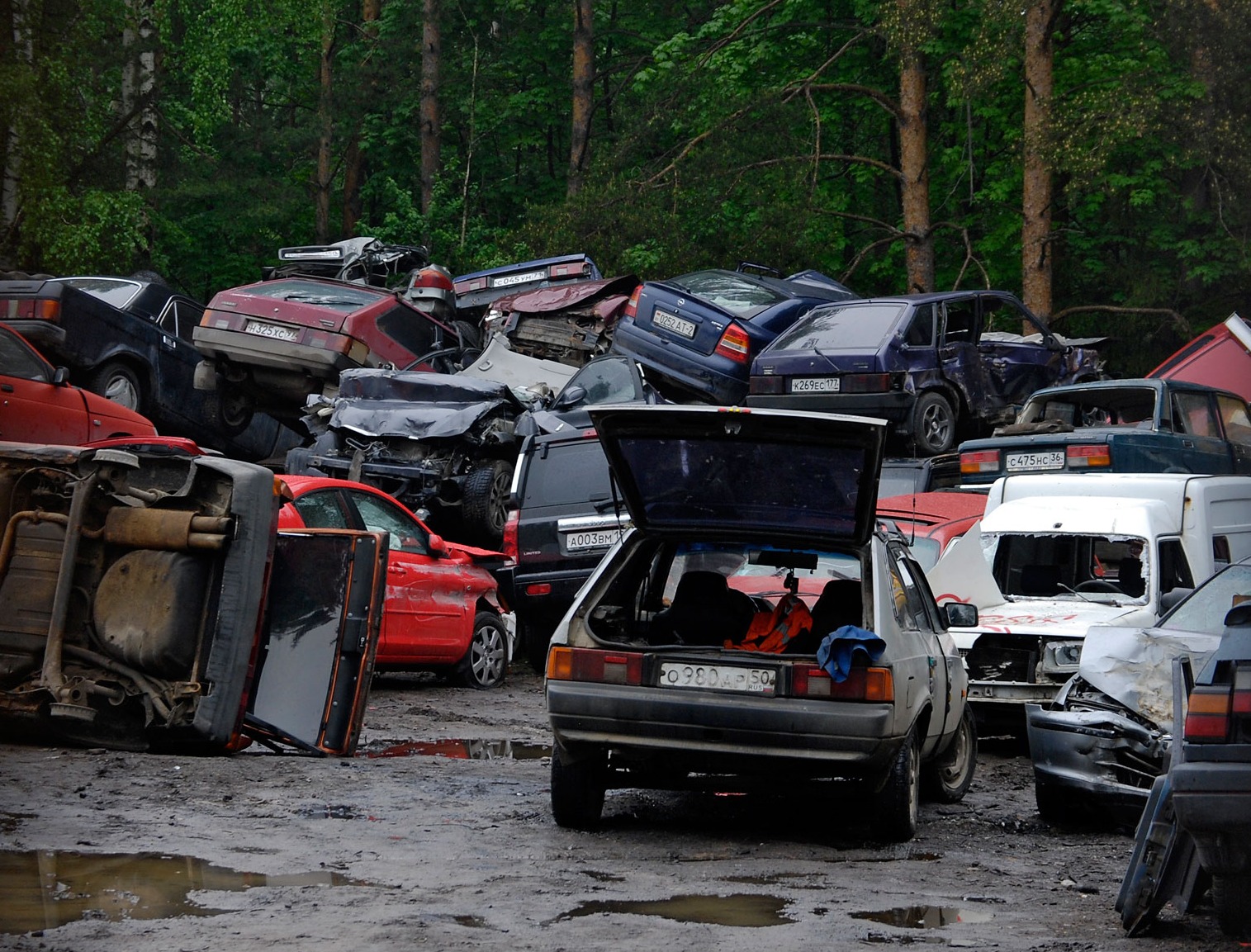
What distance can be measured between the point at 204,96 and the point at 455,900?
2653 cm

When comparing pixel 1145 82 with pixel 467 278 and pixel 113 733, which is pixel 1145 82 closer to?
pixel 467 278

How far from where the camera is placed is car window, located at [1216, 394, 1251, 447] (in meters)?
16.1

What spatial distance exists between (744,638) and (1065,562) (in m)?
4.97

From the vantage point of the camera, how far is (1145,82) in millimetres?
23016

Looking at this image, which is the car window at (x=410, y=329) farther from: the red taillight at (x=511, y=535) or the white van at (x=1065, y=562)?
the white van at (x=1065, y=562)

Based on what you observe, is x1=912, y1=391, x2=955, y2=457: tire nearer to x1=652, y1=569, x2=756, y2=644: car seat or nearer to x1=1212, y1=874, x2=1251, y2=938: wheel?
x1=652, y1=569, x2=756, y2=644: car seat

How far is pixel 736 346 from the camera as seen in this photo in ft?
56.4

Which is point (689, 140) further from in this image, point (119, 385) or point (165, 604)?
point (165, 604)

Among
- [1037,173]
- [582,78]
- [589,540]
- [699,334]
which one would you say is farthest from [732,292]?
[582,78]

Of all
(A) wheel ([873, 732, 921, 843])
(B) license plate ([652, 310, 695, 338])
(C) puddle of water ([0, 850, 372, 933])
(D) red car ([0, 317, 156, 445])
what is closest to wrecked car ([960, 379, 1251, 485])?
(B) license plate ([652, 310, 695, 338])

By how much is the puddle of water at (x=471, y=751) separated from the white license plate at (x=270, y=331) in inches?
311

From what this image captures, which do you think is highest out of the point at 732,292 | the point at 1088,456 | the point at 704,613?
the point at 732,292

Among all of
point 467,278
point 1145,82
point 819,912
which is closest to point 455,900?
point 819,912

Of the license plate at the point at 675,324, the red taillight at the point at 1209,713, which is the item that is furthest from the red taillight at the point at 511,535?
the red taillight at the point at 1209,713
